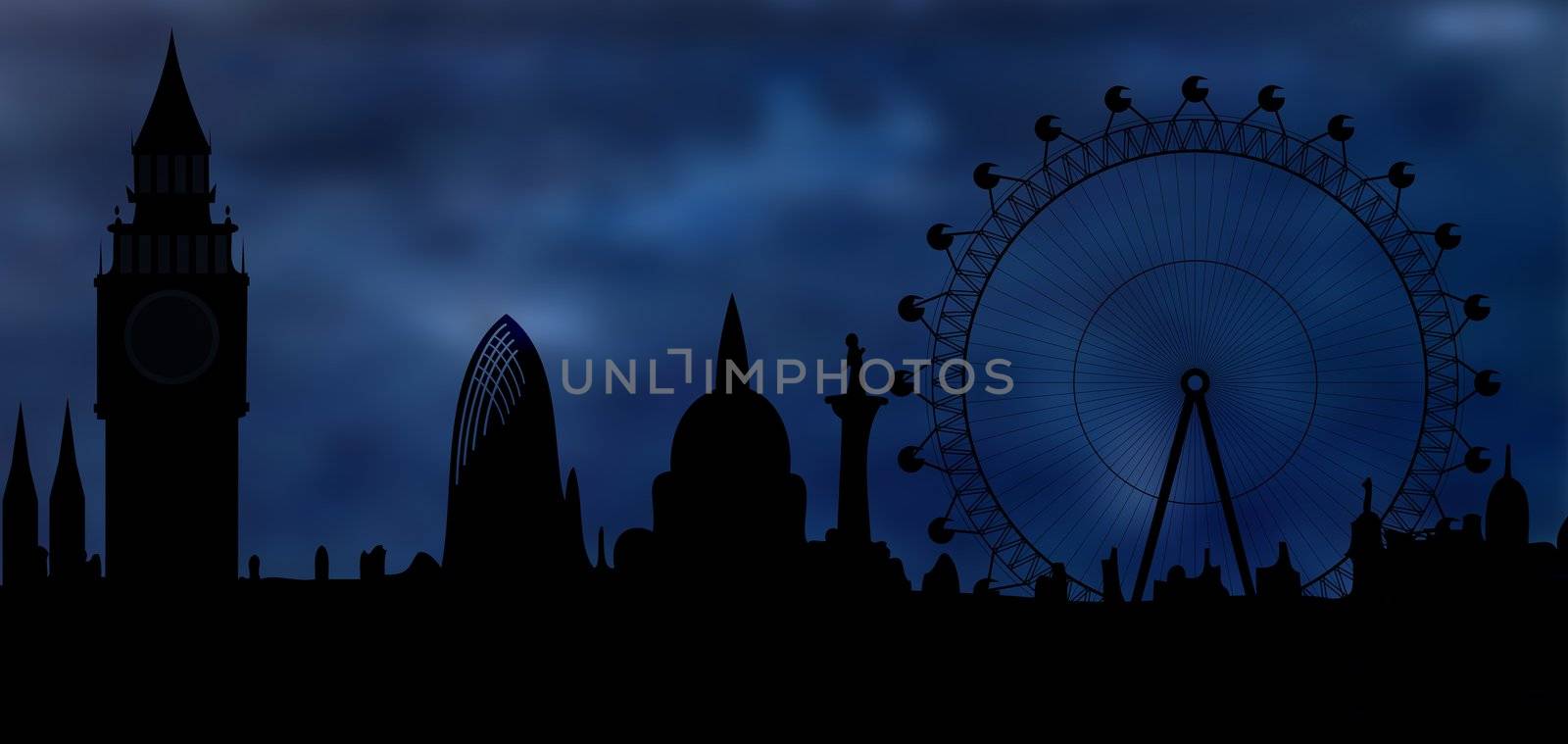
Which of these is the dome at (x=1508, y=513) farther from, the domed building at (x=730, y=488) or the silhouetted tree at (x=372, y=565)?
the silhouetted tree at (x=372, y=565)

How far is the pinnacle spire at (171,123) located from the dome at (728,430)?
77.4 feet

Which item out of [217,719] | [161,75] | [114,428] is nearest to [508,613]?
[217,719]

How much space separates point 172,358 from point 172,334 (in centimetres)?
100

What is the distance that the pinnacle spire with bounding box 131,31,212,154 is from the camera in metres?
76.6

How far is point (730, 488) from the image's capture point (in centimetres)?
6047

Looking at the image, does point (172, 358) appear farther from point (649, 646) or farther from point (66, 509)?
point (649, 646)

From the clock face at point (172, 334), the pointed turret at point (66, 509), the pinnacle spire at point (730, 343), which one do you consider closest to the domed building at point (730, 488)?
the pinnacle spire at point (730, 343)

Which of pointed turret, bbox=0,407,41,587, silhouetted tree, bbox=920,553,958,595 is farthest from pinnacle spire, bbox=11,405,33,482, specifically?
silhouetted tree, bbox=920,553,958,595

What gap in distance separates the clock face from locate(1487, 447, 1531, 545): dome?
3714 cm

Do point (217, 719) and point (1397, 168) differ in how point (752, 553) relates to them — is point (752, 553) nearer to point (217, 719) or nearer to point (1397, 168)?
point (217, 719)

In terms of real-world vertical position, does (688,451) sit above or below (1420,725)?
above

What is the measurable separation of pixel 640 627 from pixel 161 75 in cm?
2587

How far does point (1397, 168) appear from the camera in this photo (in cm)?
5925

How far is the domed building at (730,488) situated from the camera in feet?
199
